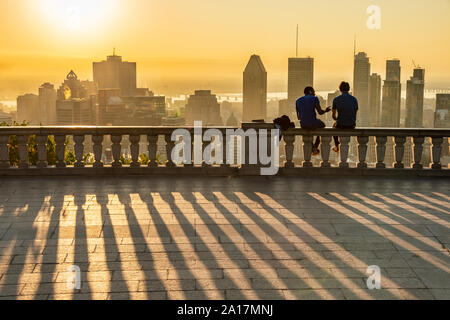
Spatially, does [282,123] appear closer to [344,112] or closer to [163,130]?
[344,112]

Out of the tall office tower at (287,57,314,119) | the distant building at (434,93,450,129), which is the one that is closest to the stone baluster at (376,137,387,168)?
the distant building at (434,93,450,129)

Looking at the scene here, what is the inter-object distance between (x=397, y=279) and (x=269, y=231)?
2373 mm

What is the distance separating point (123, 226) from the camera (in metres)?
8.88

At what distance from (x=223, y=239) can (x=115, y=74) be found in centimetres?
18277

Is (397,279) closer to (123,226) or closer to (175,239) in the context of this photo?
(175,239)

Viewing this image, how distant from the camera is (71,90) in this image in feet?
442

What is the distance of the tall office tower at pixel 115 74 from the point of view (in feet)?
608

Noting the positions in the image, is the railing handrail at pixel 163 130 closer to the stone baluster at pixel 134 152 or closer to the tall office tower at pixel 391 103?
A: the stone baluster at pixel 134 152

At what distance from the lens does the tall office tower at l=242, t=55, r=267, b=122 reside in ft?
470

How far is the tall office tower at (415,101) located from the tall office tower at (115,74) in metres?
80.9

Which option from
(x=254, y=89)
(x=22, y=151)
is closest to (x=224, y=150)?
(x=22, y=151)

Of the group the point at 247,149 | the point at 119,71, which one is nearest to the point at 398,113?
the point at 119,71

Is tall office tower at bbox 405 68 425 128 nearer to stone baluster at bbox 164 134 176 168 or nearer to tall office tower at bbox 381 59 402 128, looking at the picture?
tall office tower at bbox 381 59 402 128

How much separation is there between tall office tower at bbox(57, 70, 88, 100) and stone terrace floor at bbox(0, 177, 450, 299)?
12035 centimetres
